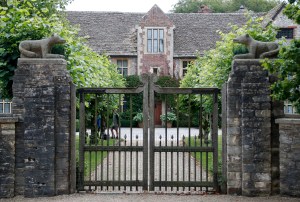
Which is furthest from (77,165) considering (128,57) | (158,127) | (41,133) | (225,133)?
(128,57)

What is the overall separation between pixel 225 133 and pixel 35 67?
436 centimetres

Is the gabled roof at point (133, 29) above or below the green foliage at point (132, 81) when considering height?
above

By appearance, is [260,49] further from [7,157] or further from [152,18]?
[152,18]

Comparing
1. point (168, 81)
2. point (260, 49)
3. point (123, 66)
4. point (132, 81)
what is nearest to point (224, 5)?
point (168, 81)

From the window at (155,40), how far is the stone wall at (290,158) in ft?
90.3

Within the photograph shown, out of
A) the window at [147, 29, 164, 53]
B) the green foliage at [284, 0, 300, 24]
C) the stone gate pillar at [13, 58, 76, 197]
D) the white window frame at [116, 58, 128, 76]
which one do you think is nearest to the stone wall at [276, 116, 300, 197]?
the green foliage at [284, 0, 300, 24]

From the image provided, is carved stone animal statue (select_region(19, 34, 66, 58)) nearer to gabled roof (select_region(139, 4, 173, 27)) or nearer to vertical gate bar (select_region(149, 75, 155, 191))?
vertical gate bar (select_region(149, 75, 155, 191))

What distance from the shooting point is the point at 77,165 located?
1001cm

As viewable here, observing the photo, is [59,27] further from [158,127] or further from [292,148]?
[158,127]

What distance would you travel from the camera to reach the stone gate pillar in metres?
8.99

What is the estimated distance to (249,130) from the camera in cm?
904

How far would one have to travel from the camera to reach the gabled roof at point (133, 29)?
3597 cm

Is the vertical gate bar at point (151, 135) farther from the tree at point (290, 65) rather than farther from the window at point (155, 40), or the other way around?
the window at point (155, 40)

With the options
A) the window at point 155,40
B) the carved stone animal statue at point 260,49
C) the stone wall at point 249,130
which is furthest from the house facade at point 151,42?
the stone wall at point 249,130
